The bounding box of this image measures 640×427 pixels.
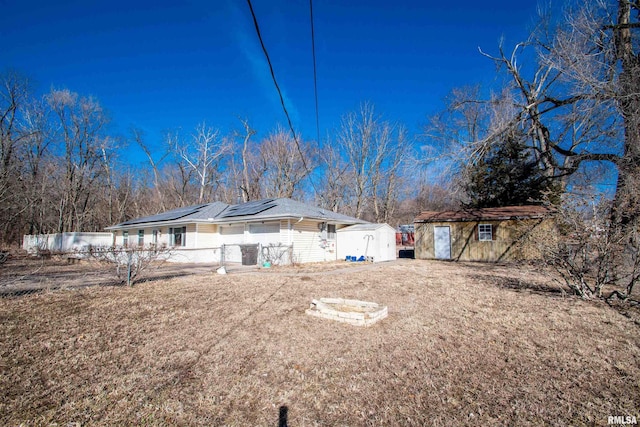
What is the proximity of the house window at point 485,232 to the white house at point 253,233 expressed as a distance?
7.23 m

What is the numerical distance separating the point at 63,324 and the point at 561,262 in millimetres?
10413

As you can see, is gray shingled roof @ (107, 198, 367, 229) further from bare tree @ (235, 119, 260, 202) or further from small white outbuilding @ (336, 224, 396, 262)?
bare tree @ (235, 119, 260, 202)

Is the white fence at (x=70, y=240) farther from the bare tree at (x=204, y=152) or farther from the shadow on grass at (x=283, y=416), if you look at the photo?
the shadow on grass at (x=283, y=416)

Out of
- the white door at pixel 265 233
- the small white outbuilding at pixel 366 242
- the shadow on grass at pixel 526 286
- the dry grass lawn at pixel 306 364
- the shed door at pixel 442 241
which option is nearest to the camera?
the dry grass lawn at pixel 306 364

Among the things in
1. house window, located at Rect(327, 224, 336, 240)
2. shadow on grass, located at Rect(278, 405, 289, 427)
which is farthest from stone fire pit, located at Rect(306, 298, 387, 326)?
house window, located at Rect(327, 224, 336, 240)

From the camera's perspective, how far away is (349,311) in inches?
221

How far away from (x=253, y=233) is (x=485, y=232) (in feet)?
42.6

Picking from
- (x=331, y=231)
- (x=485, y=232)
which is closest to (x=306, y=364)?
(x=331, y=231)

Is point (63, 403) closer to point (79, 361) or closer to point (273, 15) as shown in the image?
point (79, 361)

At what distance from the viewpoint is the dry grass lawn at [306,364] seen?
103 inches

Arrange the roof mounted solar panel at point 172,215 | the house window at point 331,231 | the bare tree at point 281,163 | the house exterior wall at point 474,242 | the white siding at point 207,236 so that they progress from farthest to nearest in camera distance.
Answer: the bare tree at point 281,163 < the roof mounted solar panel at point 172,215 < the house window at point 331,231 < the white siding at point 207,236 < the house exterior wall at point 474,242

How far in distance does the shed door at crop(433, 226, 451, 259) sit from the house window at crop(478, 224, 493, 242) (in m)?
1.64

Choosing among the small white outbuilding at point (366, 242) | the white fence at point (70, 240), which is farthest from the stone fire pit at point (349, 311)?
the white fence at point (70, 240)

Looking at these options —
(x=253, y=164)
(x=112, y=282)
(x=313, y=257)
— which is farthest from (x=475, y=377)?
(x=253, y=164)
